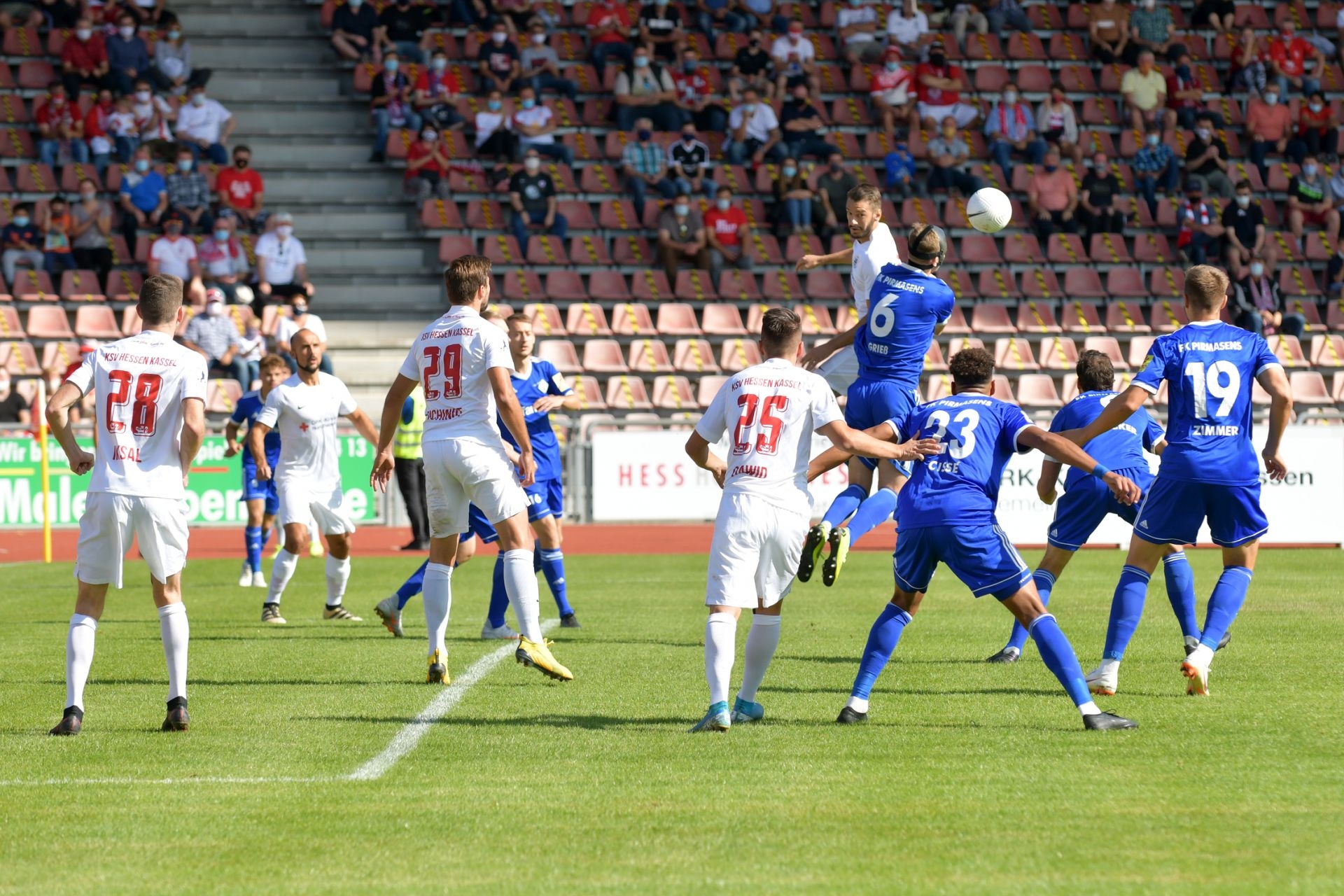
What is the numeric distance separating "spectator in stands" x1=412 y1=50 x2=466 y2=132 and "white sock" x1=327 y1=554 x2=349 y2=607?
16811 mm

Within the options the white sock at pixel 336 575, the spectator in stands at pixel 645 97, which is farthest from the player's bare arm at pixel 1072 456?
the spectator in stands at pixel 645 97

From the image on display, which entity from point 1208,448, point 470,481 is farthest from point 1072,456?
point 470,481

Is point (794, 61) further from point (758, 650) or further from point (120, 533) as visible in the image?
point (120, 533)

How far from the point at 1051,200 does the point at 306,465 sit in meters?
18.8

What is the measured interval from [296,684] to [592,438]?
12.3m

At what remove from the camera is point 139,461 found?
7387mm

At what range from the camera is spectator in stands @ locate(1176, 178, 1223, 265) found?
27.7m

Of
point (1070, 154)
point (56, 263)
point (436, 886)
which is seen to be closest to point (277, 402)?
point (436, 886)

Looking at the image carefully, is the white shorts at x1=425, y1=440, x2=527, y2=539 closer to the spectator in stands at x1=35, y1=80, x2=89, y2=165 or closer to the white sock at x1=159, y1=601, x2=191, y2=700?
the white sock at x1=159, y1=601, x2=191, y2=700

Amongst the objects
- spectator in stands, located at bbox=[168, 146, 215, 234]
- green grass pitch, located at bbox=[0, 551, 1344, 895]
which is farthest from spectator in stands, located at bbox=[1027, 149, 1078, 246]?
green grass pitch, located at bbox=[0, 551, 1344, 895]

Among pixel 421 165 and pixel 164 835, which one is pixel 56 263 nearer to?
pixel 421 165

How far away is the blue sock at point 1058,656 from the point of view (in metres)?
7.12

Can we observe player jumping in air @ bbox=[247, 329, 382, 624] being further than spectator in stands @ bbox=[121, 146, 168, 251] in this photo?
No

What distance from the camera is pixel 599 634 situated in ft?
37.2
